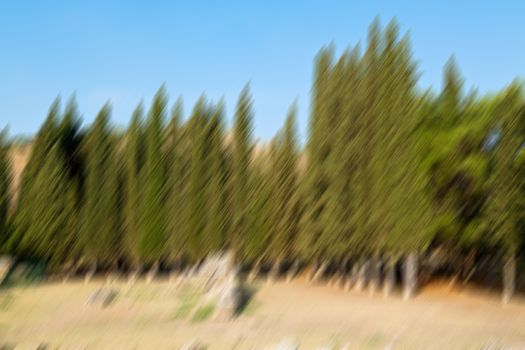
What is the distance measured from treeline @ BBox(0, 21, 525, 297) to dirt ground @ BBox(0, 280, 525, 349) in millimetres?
2099

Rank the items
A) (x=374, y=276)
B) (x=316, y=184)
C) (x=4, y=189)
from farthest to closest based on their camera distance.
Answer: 1. (x=4, y=189)
2. (x=316, y=184)
3. (x=374, y=276)

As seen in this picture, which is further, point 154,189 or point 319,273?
point 154,189

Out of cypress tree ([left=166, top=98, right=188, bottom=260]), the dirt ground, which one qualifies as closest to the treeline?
cypress tree ([left=166, top=98, right=188, bottom=260])

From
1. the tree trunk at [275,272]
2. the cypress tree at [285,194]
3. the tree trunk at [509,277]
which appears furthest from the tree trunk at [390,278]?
the tree trunk at [275,272]

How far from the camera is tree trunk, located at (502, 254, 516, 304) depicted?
22.4 m

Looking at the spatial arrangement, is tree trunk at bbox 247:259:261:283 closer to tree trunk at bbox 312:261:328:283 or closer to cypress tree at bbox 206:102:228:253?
cypress tree at bbox 206:102:228:253

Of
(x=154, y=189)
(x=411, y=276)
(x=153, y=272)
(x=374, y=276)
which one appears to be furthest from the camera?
(x=154, y=189)

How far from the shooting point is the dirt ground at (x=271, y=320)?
49.7ft

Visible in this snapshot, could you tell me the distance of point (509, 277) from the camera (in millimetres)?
22766

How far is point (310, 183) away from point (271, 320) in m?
7.64

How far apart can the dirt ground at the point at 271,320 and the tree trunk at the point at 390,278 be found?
1.43ft

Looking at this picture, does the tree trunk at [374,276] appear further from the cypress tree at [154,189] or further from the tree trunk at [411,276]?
the cypress tree at [154,189]

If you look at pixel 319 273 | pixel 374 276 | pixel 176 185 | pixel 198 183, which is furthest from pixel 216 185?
pixel 374 276

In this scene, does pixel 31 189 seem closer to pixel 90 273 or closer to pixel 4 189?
pixel 4 189
